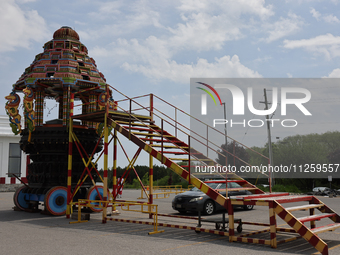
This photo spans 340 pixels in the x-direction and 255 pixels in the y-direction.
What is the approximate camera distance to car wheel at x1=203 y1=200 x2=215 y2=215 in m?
15.8

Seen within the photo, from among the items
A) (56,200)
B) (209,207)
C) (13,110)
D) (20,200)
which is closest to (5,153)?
(20,200)

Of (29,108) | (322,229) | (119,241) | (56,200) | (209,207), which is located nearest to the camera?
(322,229)

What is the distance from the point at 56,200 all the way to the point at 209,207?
21.9ft

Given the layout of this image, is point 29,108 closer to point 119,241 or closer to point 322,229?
point 119,241

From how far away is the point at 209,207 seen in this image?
16.0m

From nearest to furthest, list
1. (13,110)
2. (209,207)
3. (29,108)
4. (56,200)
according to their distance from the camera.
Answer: (56,200)
(209,207)
(29,108)
(13,110)

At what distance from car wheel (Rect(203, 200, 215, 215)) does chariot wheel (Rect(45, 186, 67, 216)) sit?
617cm

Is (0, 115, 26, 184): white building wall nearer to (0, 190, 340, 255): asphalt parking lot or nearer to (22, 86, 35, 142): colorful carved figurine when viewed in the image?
(22, 86, 35, 142): colorful carved figurine

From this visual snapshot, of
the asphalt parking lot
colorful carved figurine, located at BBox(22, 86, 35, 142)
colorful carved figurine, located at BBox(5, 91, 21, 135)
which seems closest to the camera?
the asphalt parking lot

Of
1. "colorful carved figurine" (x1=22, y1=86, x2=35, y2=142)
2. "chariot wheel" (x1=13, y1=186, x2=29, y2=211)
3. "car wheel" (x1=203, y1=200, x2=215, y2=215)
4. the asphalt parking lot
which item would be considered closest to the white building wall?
"chariot wheel" (x1=13, y1=186, x2=29, y2=211)

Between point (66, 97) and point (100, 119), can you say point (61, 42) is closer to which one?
point (66, 97)

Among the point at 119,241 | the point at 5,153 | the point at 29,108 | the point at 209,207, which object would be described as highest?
the point at 29,108

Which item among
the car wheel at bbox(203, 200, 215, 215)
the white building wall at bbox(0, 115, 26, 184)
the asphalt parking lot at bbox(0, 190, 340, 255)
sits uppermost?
the white building wall at bbox(0, 115, 26, 184)

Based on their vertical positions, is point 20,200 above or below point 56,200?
below
